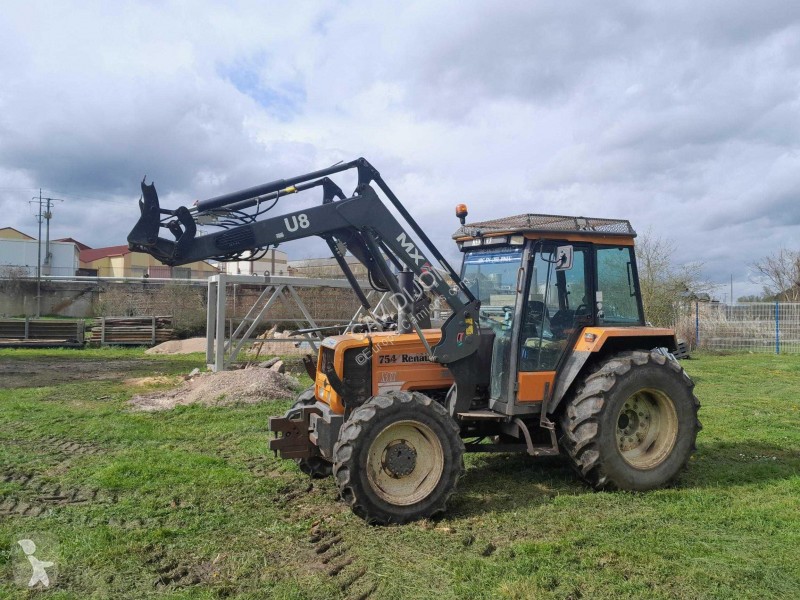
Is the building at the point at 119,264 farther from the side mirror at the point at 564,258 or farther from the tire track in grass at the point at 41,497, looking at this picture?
the side mirror at the point at 564,258

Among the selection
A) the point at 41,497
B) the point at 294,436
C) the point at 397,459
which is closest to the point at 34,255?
the point at 41,497

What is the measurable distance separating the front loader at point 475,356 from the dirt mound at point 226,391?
15.5 feet

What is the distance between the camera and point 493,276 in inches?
243

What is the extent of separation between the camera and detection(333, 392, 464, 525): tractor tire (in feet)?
16.1

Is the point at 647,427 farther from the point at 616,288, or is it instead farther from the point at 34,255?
the point at 34,255

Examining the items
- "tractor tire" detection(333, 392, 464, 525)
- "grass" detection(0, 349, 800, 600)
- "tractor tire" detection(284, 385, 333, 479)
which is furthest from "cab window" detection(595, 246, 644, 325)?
"tractor tire" detection(284, 385, 333, 479)

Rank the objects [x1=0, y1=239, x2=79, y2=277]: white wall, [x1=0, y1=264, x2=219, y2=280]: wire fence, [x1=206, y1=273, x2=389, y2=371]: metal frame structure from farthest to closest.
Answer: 1. [x1=0, y1=239, x2=79, y2=277]: white wall
2. [x1=0, y1=264, x2=219, y2=280]: wire fence
3. [x1=206, y1=273, x2=389, y2=371]: metal frame structure

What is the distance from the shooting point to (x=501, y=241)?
19.9 feet

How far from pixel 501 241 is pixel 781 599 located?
11.4 ft

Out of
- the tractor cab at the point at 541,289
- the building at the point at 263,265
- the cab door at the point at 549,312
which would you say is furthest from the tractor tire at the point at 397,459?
the building at the point at 263,265

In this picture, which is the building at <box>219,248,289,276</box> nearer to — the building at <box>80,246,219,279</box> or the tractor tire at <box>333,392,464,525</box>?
the tractor tire at <box>333,392,464,525</box>

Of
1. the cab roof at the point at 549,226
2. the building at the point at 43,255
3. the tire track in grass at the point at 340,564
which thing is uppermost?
the building at the point at 43,255

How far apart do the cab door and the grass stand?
106 cm

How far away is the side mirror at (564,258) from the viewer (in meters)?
5.64
